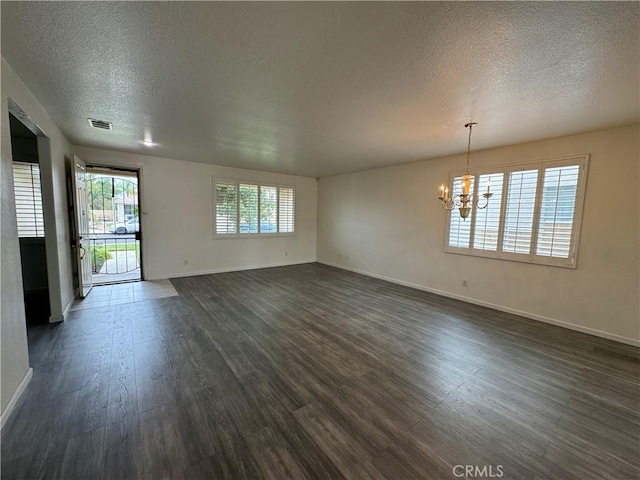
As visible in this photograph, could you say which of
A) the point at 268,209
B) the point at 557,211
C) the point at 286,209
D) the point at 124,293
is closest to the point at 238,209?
the point at 268,209

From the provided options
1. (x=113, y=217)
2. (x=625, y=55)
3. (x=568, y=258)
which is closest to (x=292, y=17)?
(x=625, y=55)

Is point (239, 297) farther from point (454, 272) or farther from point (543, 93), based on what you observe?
point (543, 93)

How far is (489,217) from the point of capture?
429 centimetres

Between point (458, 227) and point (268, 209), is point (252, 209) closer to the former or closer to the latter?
point (268, 209)

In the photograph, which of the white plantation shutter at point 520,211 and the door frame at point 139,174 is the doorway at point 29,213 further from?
the white plantation shutter at point 520,211

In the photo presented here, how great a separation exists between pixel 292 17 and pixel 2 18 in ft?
5.76

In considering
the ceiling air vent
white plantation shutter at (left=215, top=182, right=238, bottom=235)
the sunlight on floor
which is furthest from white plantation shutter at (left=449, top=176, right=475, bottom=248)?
the ceiling air vent

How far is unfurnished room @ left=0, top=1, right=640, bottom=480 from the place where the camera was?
1.56m

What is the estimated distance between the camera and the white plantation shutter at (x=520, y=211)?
151 inches

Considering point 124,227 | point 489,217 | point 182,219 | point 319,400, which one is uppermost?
point 489,217

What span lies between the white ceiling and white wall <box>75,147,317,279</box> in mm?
1870

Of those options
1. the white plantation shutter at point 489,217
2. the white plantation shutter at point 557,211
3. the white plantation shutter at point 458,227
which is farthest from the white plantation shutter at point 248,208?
the white plantation shutter at point 557,211

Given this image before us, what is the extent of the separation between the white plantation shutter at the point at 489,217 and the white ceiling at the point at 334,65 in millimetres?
849

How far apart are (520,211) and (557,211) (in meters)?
0.42
